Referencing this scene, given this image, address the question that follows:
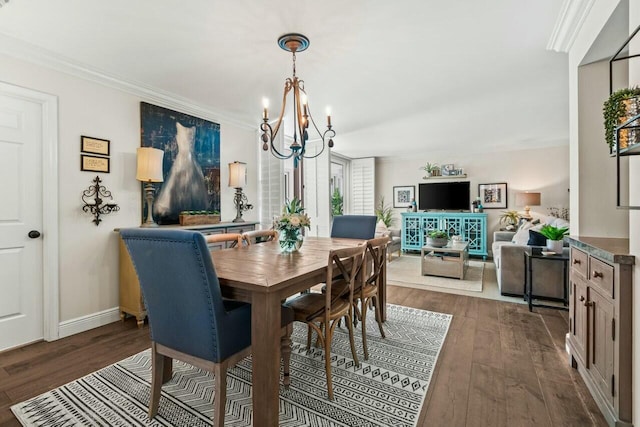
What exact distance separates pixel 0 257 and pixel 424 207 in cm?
678

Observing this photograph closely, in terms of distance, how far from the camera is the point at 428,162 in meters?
7.08

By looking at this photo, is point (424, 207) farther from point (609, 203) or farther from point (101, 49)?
point (101, 49)

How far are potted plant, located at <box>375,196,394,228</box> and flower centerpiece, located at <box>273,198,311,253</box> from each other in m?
5.17

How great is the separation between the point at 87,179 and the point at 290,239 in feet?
6.66

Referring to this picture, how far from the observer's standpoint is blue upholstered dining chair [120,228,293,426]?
131 centimetres

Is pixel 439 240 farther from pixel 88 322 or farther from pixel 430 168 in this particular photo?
pixel 88 322

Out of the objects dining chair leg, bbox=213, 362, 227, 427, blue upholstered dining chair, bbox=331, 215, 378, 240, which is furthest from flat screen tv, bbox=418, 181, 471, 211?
dining chair leg, bbox=213, 362, 227, 427

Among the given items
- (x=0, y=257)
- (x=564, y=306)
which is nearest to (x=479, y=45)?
(x=564, y=306)

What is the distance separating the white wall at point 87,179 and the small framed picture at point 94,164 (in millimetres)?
40

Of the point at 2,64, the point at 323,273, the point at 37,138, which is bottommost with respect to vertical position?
the point at 323,273

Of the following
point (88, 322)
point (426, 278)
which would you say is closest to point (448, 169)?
point (426, 278)

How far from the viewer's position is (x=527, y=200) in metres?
5.73

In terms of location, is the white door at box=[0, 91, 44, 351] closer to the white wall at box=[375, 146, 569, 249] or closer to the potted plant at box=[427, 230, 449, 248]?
the potted plant at box=[427, 230, 449, 248]

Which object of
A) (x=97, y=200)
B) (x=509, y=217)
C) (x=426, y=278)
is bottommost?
(x=426, y=278)
